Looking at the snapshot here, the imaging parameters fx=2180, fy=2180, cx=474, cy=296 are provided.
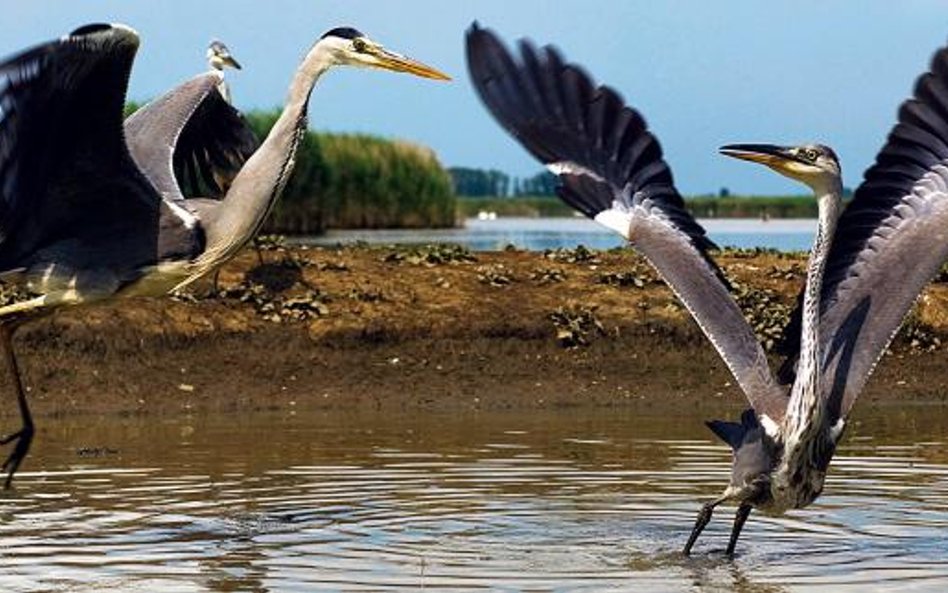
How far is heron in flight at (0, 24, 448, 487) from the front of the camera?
1013 cm

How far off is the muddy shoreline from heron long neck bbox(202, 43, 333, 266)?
191 inches

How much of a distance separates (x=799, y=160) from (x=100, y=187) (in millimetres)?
3657

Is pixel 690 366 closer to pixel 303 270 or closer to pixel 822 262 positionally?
pixel 303 270

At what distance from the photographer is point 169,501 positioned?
11.2 metres

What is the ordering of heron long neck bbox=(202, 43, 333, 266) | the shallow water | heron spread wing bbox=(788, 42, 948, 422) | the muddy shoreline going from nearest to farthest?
the shallow water, heron spread wing bbox=(788, 42, 948, 422), heron long neck bbox=(202, 43, 333, 266), the muddy shoreline

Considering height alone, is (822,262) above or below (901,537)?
above

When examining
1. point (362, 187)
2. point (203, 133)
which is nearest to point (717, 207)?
point (362, 187)

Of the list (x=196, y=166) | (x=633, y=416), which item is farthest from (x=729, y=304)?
(x=633, y=416)

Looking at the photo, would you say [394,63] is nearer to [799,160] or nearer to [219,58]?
[799,160]

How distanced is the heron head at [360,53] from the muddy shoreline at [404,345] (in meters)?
5.50

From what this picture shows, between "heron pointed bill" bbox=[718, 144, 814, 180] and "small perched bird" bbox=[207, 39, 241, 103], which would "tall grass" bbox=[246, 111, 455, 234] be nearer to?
"small perched bird" bbox=[207, 39, 241, 103]

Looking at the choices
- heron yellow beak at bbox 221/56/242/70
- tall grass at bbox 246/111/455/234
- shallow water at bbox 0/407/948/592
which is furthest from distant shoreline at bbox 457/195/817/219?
shallow water at bbox 0/407/948/592

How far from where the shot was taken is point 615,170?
10.5 metres

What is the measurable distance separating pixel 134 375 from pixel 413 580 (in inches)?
308
